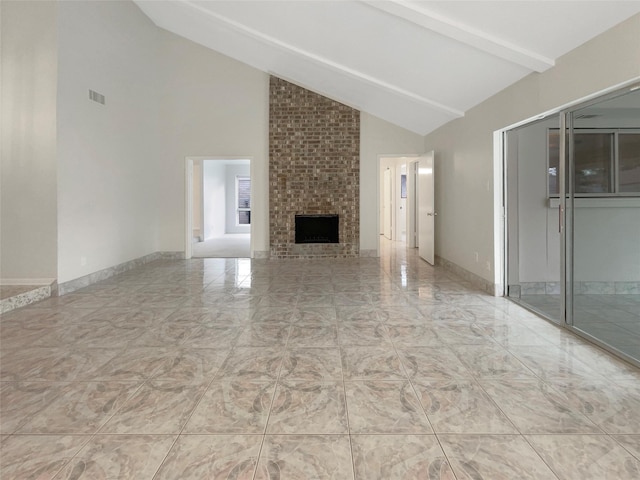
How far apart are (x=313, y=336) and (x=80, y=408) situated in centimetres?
163

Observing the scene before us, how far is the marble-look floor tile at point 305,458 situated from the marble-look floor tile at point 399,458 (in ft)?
0.18

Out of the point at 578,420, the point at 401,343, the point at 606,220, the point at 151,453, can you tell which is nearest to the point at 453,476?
the point at 578,420

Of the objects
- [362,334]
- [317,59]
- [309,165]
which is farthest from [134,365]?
[309,165]

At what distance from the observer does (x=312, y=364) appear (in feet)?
8.57

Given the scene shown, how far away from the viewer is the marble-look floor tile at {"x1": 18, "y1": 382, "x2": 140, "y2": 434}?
188 centimetres

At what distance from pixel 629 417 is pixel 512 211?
2.90 metres

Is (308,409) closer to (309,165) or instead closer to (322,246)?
(322,246)

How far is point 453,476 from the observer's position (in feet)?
5.02

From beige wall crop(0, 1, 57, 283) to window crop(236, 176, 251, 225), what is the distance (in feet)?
32.7

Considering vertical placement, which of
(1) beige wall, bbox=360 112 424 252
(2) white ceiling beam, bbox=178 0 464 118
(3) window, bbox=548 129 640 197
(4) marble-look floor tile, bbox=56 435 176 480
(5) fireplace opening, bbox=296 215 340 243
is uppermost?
(2) white ceiling beam, bbox=178 0 464 118

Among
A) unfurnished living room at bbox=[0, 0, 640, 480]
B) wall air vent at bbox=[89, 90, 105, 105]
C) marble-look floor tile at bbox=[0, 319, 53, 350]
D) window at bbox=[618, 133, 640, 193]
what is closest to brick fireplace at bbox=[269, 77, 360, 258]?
unfurnished living room at bbox=[0, 0, 640, 480]

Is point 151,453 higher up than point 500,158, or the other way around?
point 500,158

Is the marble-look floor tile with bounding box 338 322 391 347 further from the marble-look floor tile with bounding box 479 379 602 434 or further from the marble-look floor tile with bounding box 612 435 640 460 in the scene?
the marble-look floor tile with bounding box 612 435 640 460

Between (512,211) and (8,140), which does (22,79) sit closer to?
(8,140)
